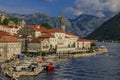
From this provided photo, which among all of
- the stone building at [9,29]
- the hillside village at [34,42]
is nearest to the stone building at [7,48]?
the hillside village at [34,42]

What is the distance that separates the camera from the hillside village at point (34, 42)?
129 metres

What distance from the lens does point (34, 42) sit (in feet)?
514

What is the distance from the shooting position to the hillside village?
129 metres

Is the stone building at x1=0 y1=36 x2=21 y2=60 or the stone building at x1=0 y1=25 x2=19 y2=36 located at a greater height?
the stone building at x1=0 y1=25 x2=19 y2=36

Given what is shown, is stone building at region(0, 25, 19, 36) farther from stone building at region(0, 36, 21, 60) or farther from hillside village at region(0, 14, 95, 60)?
stone building at region(0, 36, 21, 60)

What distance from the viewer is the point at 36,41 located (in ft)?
514

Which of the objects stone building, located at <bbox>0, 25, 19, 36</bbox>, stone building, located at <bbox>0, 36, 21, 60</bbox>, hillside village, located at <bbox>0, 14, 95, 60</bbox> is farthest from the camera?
stone building, located at <bbox>0, 25, 19, 36</bbox>

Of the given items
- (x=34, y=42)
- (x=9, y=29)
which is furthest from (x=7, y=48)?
(x=9, y=29)

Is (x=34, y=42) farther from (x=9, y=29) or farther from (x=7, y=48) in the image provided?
(x=7, y=48)

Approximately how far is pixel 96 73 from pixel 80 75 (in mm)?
6561

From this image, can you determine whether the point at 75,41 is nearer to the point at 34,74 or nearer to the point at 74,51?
the point at 74,51

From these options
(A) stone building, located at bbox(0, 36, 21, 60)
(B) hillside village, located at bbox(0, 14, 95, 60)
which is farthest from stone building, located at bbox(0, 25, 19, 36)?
(A) stone building, located at bbox(0, 36, 21, 60)

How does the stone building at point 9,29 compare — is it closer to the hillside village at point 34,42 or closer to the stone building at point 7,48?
the hillside village at point 34,42

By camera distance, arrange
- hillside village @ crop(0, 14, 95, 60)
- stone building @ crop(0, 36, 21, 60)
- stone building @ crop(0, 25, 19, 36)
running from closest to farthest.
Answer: stone building @ crop(0, 36, 21, 60) → hillside village @ crop(0, 14, 95, 60) → stone building @ crop(0, 25, 19, 36)
